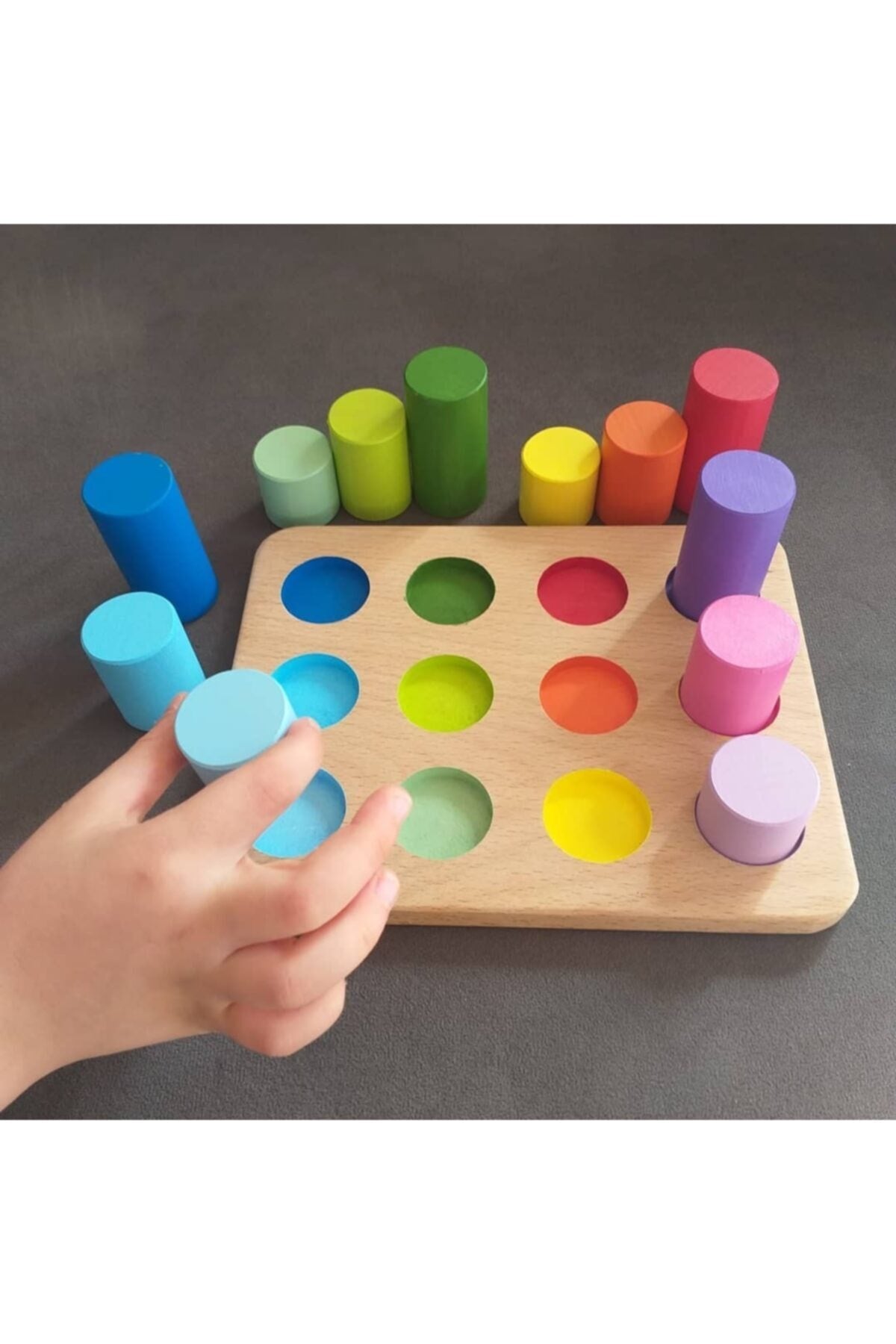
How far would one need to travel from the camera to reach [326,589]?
959 millimetres

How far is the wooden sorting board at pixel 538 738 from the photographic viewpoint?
29.9 inches

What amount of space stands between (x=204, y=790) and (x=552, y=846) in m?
0.32

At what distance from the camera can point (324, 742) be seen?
2.73 ft

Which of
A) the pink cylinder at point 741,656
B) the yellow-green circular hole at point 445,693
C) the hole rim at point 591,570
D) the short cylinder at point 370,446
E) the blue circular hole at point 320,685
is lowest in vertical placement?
the yellow-green circular hole at point 445,693

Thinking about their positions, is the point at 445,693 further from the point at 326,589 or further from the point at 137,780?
the point at 137,780

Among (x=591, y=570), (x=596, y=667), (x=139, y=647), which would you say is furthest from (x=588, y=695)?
(x=139, y=647)

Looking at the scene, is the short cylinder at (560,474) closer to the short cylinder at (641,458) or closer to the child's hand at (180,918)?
the short cylinder at (641,458)

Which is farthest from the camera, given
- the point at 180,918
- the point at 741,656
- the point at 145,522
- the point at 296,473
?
the point at 296,473

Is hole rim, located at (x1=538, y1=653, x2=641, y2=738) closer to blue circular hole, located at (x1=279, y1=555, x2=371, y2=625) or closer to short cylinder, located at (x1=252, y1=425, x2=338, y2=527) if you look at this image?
blue circular hole, located at (x1=279, y1=555, x2=371, y2=625)

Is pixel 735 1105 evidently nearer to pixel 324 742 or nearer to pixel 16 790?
pixel 324 742

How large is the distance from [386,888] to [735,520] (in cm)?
41

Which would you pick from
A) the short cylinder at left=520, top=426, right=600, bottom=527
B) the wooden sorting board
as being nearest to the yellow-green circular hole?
the wooden sorting board

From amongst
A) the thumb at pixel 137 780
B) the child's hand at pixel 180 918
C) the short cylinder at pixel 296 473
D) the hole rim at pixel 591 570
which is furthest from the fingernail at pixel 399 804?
the short cylinder at pixel 296 473

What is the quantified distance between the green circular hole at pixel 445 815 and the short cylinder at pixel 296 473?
318 mm
